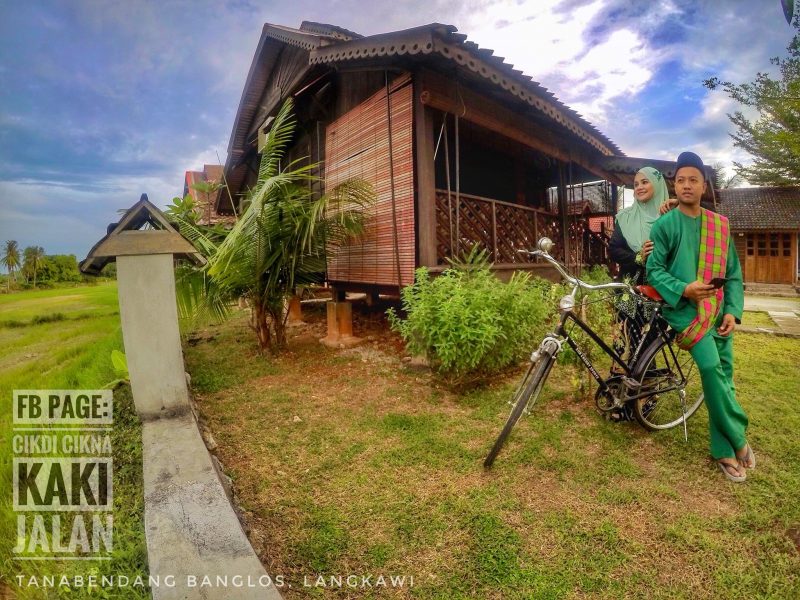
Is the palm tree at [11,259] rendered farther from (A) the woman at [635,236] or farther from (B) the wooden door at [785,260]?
(B) the wooden door at [785,260]

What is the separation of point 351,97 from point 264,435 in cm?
571

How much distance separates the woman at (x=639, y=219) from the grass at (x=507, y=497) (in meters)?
1.35

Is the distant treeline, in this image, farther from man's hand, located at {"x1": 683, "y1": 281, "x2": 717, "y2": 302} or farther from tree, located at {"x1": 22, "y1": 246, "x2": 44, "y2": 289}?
man's hand, located at {"x1": 683, "y1": 281, "x2": 717, "y2": 302}

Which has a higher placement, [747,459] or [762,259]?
[762,259]

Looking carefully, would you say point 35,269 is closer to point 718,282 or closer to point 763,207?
point 718,282

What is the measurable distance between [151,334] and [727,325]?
402 centimetres

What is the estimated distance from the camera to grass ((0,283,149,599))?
5.71 ft

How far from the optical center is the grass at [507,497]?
5.78 ft

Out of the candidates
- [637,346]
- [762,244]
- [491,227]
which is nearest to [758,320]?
[491,227]

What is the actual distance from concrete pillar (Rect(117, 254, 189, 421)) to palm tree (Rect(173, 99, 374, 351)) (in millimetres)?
1092

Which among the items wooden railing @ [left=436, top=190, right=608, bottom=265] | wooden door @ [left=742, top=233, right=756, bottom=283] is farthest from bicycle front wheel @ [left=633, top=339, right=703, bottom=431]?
wooden door @ [left=742, top=233, right=756, bottom=283]

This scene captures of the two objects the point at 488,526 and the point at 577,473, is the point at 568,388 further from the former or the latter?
the point at 488,526

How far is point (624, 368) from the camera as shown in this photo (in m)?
2.86

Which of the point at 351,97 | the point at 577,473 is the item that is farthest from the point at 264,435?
the point at 351,97
